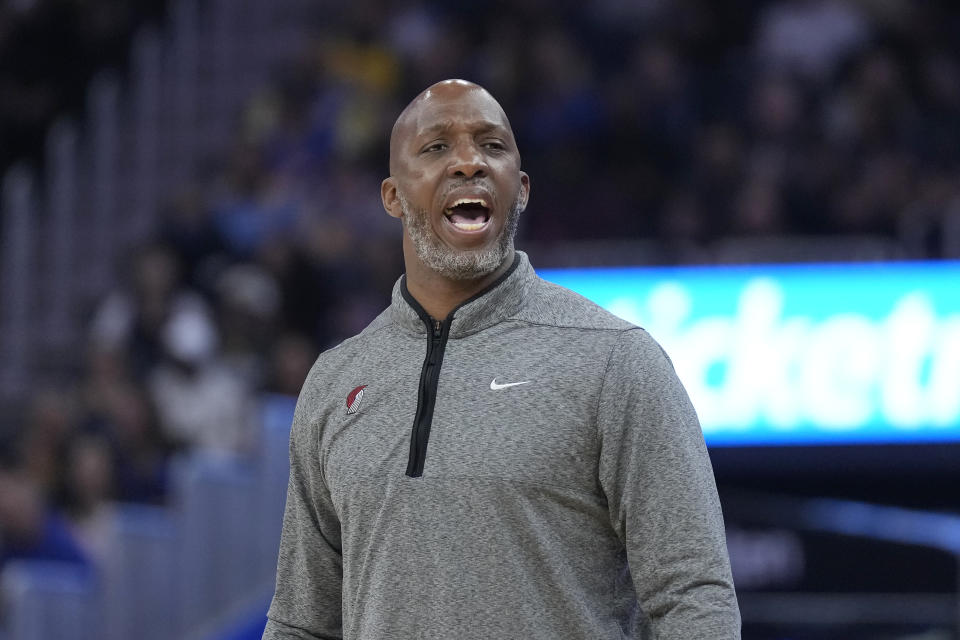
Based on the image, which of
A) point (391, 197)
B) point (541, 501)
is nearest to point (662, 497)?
point (541, 501)

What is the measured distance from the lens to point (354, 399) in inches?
88.6

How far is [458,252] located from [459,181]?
0.10 m

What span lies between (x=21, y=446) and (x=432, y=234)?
230 inches

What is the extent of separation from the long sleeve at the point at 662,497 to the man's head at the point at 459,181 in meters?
0.26

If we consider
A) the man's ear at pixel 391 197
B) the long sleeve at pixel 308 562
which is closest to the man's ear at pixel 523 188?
the man's ear at pixel 391 197

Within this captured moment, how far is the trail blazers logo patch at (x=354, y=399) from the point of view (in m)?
2.24

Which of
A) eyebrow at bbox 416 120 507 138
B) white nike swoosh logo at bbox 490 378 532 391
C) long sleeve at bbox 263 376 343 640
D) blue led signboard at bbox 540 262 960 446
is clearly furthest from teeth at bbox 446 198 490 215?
blue led signboard at bbox 540 262 960 446

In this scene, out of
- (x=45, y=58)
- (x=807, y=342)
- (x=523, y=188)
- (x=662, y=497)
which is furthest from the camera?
(x=45, y=58)

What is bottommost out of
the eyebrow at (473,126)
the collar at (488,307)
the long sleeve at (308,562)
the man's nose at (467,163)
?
the long sleeve at (308,562)

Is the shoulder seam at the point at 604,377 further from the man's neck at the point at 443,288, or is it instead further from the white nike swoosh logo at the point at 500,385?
the man's neck at the point at 443,288

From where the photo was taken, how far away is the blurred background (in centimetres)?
709

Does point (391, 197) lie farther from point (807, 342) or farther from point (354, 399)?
point (807, 342)

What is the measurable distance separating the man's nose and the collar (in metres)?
0.16

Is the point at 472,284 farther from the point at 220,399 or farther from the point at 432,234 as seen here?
the point at 220,399
